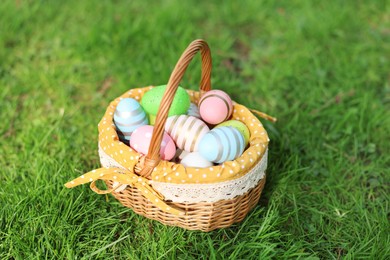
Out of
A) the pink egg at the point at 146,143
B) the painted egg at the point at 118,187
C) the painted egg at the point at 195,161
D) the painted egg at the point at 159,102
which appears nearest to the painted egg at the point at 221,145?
the painted egg at the point at 195,161

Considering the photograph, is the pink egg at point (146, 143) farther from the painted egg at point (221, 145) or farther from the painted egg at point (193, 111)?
the painted egg at point (193, 111)

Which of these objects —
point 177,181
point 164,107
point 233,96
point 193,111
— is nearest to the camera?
point 164,107

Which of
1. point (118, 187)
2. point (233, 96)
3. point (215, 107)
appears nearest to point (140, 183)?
point (118, 187)

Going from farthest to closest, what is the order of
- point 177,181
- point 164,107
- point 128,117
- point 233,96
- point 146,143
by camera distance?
point 233,96 → point 128,117 → point 146,143 → point 177,181 → point 164,107

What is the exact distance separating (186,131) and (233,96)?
3.13 feet

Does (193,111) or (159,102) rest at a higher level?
(159,102)

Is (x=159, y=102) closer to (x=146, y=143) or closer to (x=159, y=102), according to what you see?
(x=159, y=102)

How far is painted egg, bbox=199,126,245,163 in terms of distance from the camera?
1.88 metres

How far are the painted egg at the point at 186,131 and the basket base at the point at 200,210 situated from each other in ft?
0.87

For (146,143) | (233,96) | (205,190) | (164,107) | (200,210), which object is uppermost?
(164,107)

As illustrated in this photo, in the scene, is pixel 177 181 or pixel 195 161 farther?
pixel 195 161

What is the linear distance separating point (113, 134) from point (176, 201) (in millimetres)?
392

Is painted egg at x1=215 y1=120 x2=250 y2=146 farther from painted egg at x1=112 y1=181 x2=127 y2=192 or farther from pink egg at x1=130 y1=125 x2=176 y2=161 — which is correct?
painted egg at x1=112 y1=181 x2=127 y2=192

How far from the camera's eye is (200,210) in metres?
1.88
